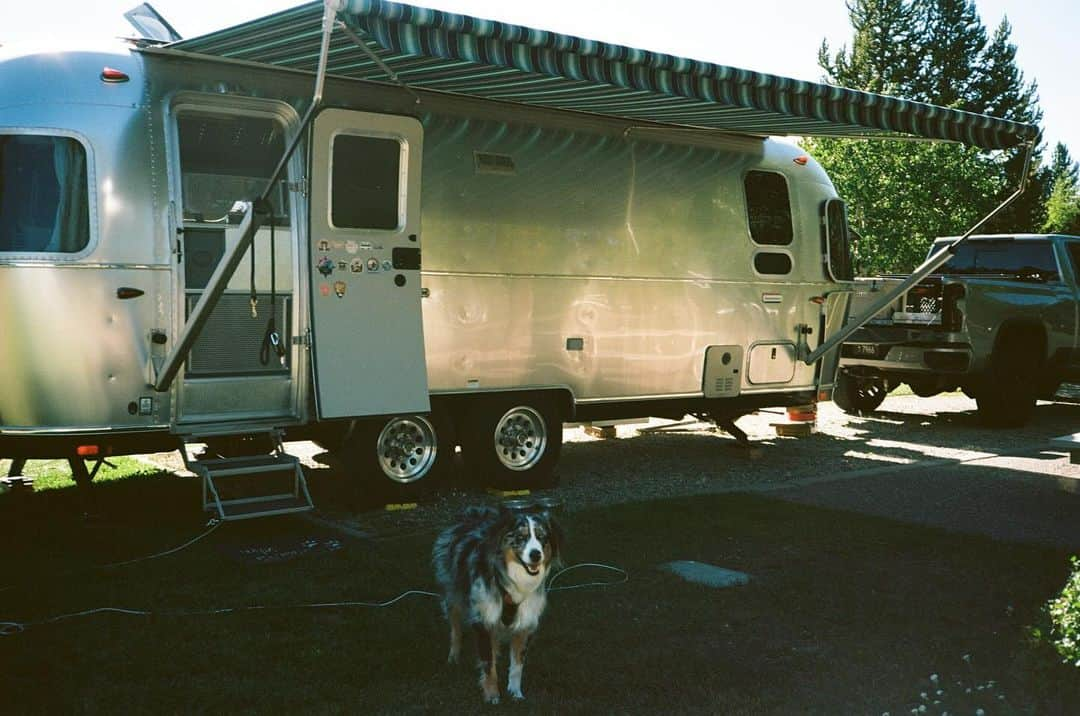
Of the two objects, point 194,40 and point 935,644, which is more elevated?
point 194,40

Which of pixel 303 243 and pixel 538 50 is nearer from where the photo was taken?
pixel 538 50

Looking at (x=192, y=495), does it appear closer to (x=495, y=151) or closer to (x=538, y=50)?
(x=495, y=151)

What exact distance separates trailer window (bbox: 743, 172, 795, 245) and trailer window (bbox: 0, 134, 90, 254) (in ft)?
19.0

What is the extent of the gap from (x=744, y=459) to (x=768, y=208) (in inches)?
96.4

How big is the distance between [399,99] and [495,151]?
0.90 meters

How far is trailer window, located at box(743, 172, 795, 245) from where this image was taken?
10.0 meters

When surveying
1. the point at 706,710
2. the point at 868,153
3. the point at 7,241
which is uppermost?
the point at 868,153

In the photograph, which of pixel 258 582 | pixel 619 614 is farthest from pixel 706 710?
pixel 258 582

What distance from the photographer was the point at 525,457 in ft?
29.0

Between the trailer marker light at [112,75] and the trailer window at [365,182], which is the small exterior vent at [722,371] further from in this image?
the trailer marker light at [112,75]

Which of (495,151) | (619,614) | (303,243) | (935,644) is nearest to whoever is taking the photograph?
(935,644)

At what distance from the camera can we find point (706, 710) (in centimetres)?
430

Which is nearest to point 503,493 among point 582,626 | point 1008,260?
point 582,626

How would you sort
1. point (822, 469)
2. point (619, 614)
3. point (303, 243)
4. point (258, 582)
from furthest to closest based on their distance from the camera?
1. point (822, 469)
2. point (303, 243)
3. point (258, 582)
4. point (619, 614)
